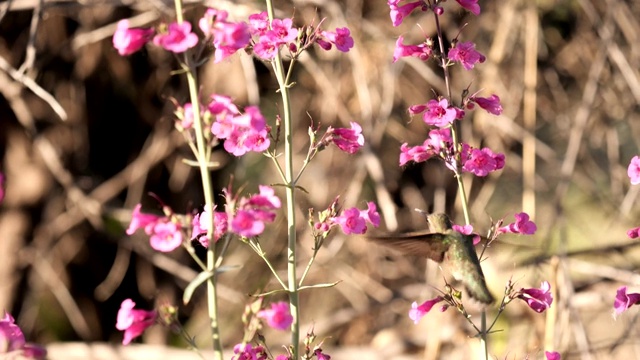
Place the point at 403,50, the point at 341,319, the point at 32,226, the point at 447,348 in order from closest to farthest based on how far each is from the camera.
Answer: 1. the point at 403,50
2. the point at 447,348
3. the point at 341,319
4. the point at 32,226

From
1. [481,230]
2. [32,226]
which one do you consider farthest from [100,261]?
[481,230]

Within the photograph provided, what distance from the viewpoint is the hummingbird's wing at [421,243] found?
2.05m

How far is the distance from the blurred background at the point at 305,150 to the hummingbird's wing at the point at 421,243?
8.96ft

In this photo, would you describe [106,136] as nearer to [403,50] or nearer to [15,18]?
[15,18]

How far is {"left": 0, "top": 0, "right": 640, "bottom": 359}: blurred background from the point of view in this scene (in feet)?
17.7

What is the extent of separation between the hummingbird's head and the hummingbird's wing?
71mm

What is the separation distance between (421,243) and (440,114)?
0.32 m

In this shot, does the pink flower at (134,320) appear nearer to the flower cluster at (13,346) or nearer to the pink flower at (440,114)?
the flower cluster at (13,346)

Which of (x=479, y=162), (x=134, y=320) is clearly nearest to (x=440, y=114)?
(x=479, y=162)

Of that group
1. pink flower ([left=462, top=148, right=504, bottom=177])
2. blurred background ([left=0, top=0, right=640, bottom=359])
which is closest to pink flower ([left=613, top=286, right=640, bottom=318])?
pink flower ([left=462, top=148, right=504, bottom=177])

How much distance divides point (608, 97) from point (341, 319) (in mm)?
2259

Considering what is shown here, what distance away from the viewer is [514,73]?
5.89 m

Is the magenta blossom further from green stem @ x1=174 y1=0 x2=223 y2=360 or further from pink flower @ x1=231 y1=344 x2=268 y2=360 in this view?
green stem @ x1=174 y1=0 x2=223 y2=360

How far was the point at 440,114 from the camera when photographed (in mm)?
2072
